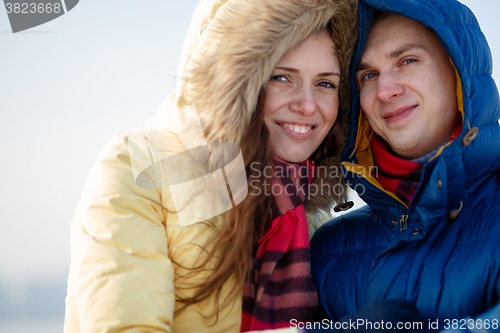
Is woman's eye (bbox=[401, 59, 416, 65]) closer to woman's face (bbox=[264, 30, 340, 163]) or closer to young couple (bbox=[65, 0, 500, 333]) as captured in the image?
young couple (bbox=[65, 0, 500, 333])

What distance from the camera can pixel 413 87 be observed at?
1541mm

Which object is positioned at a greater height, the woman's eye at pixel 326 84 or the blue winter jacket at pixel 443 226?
the woman's eye at pixel 326 84

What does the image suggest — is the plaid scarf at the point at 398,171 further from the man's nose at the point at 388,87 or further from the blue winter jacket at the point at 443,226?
the man's nose at the point at 388,87

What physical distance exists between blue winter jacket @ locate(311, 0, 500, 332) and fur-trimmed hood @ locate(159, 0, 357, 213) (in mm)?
352

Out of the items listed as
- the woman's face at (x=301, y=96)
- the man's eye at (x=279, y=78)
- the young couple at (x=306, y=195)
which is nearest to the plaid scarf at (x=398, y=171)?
the young couple at (x=306, y=195)

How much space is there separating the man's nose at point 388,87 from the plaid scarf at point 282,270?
457mm

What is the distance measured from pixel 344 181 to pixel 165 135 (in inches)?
36.0

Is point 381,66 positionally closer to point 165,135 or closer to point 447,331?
point 165,135

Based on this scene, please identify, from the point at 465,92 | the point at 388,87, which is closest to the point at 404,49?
the point at 388,87

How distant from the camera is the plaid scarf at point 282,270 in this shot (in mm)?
1403

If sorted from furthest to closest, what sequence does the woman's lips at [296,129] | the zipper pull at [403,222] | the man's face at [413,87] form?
the woman's lips at [296,129], the man's face at [413,87], the zipper pull at [403,222]

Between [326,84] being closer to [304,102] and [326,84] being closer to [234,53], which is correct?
[304,102]

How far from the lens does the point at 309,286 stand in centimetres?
150

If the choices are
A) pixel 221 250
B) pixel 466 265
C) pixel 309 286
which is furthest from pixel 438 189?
pixel 221 250
